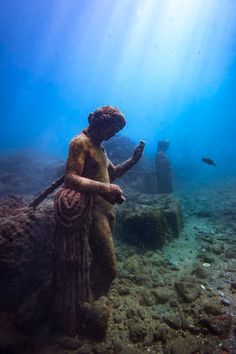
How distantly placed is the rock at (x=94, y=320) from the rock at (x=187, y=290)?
1697 mm

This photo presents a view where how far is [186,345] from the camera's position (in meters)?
3.73

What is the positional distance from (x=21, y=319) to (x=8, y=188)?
12019 millimetres

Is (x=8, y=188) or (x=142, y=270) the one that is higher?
(x=8, y=188)

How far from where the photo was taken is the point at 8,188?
15.0 m

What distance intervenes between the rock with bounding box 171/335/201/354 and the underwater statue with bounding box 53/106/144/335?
1260 millimetres

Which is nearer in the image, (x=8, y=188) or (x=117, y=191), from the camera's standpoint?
(x=117, y=191)

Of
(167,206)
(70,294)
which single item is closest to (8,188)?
(167,206)

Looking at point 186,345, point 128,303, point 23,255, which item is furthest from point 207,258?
point 23,255

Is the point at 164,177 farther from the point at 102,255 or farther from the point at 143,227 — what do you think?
the point at 102,255

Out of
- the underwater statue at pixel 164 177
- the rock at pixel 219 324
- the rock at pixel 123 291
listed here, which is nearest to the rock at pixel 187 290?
the rock at pixel 219 324

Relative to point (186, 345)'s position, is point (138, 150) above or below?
above

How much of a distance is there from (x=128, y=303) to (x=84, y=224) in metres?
2.04

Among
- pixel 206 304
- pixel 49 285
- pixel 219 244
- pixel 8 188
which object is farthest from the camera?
pixel 8 188

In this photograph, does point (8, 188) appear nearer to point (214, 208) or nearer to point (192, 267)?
point (214, 208)
